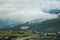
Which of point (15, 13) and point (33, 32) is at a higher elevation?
point (15, 13)

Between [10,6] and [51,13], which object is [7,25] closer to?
[10,6]

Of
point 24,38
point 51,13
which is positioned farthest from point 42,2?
point 24,38

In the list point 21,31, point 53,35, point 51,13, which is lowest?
point 53,35

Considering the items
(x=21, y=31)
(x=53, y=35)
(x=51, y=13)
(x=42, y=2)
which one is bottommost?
(x=53, y=35)

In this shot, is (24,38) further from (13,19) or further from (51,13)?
Result: (51,13)

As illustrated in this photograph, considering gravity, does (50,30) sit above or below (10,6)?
below

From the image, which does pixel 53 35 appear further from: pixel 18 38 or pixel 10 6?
pixel 10 6

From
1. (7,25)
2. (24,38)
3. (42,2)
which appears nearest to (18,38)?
(24,38)

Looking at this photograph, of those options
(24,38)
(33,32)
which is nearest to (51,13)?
(33,32)
